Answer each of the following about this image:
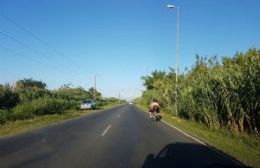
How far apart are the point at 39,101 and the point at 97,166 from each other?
28.4m

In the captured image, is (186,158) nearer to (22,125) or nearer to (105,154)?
(105,154)

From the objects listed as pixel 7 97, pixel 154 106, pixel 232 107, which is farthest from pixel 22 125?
pixel 232 107

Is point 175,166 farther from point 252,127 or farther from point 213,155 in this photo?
point 252,127

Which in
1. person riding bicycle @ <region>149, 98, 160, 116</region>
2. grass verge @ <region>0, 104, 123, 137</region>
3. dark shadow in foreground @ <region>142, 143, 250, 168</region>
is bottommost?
grass verge @ <region>0, 104, 123, 137</region>

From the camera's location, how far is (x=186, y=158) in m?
10.6

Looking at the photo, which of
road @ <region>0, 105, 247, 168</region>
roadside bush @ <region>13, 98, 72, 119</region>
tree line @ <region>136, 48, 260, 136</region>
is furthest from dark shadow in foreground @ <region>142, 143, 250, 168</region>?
roadside bush @ <region>13, 98, 72, 119</region>

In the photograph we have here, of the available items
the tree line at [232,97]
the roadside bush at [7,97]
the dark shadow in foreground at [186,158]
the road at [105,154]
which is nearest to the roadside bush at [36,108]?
the roadside bush at [7,97]

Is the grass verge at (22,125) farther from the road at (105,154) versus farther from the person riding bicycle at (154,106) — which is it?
the person riding bicycle at (154,106)

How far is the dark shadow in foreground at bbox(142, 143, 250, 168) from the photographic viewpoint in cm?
951

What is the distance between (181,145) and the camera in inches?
546

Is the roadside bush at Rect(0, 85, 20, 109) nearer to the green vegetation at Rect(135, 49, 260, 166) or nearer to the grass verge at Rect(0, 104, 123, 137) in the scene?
the grass verge at Rect(0, 104, 123, 137)

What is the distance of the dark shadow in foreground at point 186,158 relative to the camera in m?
9.51

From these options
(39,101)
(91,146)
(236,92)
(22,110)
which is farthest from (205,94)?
(39,101)

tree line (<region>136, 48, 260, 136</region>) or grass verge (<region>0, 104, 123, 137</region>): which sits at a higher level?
tree line (<region>136, 48, 260, 136</region>)
